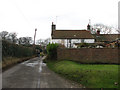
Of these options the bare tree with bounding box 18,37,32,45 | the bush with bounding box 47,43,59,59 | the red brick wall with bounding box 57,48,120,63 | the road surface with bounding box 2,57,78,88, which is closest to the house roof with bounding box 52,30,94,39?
the bush with bounding box 47,43,59,59

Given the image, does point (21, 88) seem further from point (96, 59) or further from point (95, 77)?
point (96, 59)

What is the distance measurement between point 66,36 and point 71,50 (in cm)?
2135

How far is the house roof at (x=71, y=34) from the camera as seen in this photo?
40125 mm

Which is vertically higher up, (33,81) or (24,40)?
(24,40)

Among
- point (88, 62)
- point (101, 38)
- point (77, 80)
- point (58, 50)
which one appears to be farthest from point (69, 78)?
point (101, 38)

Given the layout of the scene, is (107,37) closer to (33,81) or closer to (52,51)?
(52,51)

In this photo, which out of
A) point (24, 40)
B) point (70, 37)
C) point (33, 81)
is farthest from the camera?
point (24, 40)

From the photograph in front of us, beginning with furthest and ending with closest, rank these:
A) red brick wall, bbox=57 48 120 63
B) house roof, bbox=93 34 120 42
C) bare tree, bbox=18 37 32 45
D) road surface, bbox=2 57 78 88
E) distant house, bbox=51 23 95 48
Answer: bare tree, bbox=18 37 32 45 < house roof, bbox=93 34 120 42 < distant house, bbox=51 23 95 48 < red brick wall, bbox=57 48 120 63 < road surface, bbox=2 57 78 88

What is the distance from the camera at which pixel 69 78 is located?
33.1 feet

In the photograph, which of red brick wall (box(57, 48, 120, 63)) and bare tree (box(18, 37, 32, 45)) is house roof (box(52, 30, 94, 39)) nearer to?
red brick wall (box(57, 48, 120, 63))

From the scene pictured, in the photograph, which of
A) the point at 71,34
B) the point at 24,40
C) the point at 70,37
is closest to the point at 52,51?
the point at 70,37

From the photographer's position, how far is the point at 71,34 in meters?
41.2

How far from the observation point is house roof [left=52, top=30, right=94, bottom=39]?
40125mm

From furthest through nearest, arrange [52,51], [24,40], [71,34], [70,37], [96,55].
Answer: [24,40] < [71,34] < [70,37] < [52,51] < [96,55]
